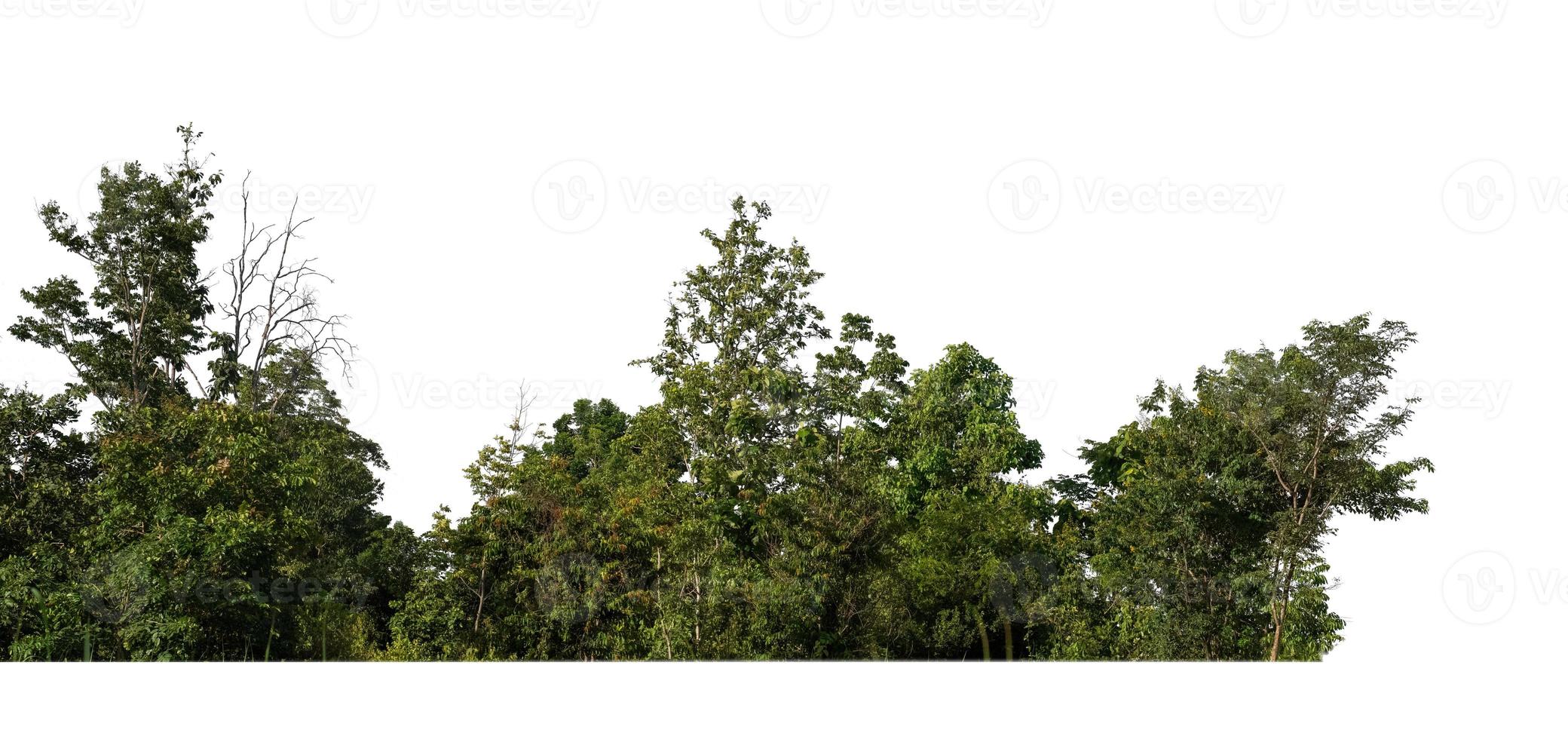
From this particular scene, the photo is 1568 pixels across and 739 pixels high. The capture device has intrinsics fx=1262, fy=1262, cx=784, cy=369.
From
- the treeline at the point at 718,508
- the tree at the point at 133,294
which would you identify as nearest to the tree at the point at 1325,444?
the treeline at the point at 718,508

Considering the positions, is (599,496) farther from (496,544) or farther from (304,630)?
(304,630)

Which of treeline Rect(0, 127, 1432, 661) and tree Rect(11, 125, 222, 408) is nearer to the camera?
treeline Rect(0, 127, 1432, 661)

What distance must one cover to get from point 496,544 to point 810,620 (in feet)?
26.9

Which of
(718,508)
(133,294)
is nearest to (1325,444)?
(718,508)

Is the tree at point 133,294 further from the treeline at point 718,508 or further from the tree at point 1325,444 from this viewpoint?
the tree at point 1325,444

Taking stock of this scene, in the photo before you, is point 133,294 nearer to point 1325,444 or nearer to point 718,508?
point 718,508

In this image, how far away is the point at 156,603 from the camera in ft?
59.4

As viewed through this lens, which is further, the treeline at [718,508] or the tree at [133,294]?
the tree at [133,294]

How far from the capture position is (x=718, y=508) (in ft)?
72.6

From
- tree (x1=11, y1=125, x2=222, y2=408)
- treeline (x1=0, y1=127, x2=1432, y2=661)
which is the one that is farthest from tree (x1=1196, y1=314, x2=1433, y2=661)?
tree (x1=11, y1=125, x2=222, y2=408)

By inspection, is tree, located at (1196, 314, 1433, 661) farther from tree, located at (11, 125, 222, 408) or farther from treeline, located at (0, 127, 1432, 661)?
tree, located at (11, 125, 222, 408)

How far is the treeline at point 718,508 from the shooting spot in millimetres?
19125

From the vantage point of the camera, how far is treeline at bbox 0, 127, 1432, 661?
62.7ft

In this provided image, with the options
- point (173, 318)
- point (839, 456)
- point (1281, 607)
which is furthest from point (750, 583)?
point (173, 318)
